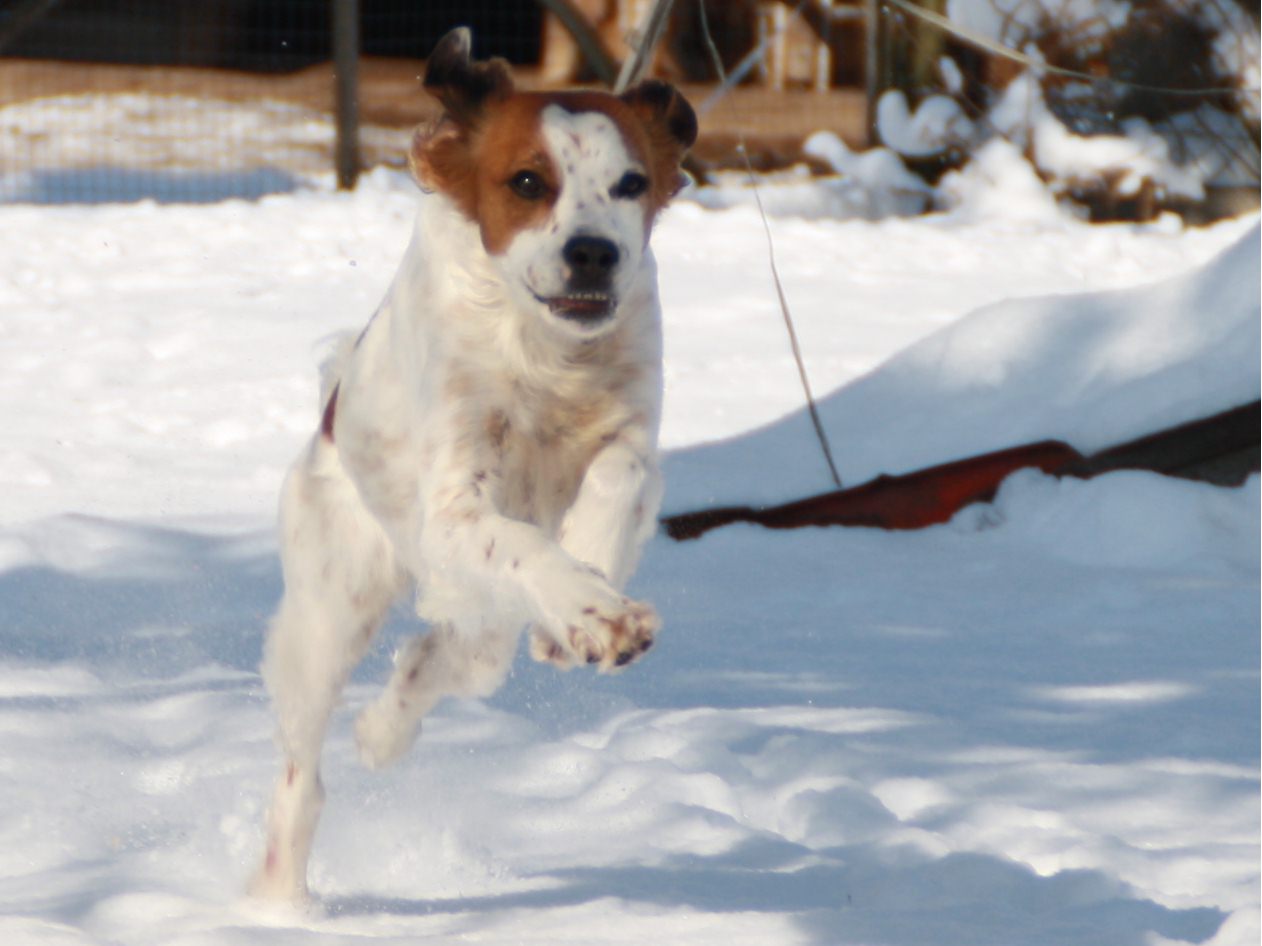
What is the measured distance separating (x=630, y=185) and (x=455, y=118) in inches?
14.1

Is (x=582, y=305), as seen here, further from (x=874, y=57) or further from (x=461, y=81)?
(x=874, y=57)

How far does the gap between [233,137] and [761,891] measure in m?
10.3

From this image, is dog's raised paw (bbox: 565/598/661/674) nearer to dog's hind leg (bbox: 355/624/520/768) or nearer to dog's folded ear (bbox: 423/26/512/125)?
dog's hind leg (bbox: 355/624/520/768)

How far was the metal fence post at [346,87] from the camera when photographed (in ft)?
35.7

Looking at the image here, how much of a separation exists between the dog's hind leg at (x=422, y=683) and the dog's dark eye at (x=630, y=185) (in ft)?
2.91

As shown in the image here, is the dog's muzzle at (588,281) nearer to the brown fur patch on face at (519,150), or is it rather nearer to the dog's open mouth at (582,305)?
the dog's open mouth at (582,305)

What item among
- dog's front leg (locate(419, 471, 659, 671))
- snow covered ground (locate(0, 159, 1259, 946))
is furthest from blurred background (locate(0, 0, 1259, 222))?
dog's front leg (locate(419, 471, 659, 671))

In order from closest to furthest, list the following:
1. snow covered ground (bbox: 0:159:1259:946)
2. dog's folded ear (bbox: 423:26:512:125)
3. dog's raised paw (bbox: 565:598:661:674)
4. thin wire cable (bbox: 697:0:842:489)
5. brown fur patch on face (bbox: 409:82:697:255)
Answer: dog's raised paw (bbox: 565:598:661:674) < brown fur patch on face (bbox: 409:82:697:255) < dog's folded ear (bbox: 423:26:512:125) < snow covered ground (bbox: 0:159:1259:946) < thin wire cable (bbox: 697:0:842:489)

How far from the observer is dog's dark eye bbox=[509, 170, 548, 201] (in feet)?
9.17

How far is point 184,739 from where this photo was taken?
13.1 ft

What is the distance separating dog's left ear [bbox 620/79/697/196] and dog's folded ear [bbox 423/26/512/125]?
219mm

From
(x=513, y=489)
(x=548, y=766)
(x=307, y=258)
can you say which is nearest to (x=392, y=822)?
(x=548, y=766)

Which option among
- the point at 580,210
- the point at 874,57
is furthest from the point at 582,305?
the point at 874,57

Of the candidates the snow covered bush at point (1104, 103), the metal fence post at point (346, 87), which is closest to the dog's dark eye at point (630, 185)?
the metal fence post at point (346, 87)
